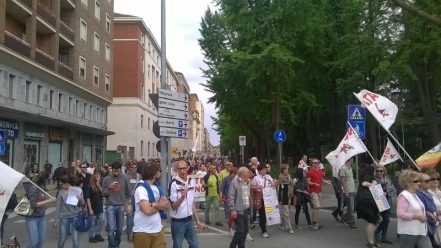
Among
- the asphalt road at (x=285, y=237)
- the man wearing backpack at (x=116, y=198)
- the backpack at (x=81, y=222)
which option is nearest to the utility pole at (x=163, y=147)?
the asphalt road at (x=285, y=237)

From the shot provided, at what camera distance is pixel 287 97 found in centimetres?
2745

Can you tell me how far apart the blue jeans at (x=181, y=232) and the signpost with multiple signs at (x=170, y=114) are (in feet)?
16.5

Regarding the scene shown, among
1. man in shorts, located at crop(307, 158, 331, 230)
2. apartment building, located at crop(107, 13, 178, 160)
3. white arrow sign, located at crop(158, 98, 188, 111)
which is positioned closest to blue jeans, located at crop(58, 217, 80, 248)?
white arrow sign, located at crop(158, 98, 188, 111)

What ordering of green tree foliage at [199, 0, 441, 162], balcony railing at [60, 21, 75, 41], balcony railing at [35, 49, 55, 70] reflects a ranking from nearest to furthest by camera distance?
1. green tree foliage at [199, 0, 441, 162]
2. balcony railing at [35, 49, 55, 70]
3. balcony railing at [60, 21, 75, 41]

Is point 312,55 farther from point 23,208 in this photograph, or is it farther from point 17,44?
point 23,208

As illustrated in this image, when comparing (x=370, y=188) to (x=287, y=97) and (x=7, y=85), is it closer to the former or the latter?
(x=287, y=97)

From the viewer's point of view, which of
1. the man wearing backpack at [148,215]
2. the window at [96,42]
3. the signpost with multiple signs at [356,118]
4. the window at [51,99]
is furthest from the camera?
the window at [96,42]

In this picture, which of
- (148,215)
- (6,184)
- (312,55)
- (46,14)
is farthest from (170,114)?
(46,14)

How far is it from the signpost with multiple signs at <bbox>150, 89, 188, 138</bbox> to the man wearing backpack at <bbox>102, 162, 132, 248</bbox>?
2.10m

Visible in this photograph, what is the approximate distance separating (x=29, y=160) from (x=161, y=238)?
27.3 m

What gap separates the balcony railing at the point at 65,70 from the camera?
3523 cm

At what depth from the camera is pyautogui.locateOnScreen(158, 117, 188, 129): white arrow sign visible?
40.6ft

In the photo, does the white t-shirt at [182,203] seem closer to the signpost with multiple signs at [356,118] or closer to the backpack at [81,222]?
the backpack at [81,222]

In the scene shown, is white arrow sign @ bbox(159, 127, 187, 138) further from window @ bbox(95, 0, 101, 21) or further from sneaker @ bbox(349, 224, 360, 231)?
window @ bbox(95, 0, 101, 21)
